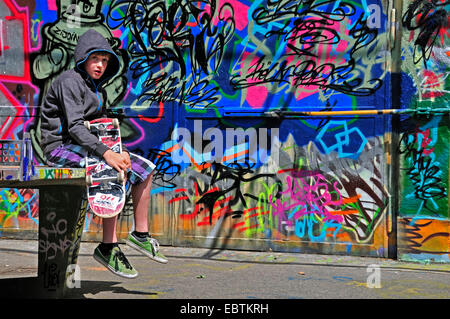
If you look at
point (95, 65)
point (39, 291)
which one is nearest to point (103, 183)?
point (95, 65)

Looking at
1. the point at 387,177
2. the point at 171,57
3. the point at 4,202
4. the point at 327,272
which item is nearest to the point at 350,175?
the point at 387,177

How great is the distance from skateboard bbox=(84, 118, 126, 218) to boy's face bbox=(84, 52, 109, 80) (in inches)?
15.4

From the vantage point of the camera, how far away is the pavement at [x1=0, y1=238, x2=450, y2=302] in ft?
17.0

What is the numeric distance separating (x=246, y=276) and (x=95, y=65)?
2.39m

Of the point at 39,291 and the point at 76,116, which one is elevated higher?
the point at 76,116

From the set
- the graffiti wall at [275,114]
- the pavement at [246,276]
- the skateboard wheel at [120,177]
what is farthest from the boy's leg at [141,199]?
the graffiti wall at [275,114]

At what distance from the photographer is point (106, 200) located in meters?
4.33

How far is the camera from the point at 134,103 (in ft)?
24.4

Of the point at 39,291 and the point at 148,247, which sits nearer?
the point at 148,247

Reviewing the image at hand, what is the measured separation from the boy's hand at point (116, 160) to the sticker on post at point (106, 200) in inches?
8.2

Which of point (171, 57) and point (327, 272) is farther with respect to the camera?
point (171, 57)

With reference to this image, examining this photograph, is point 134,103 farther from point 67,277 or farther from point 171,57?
point 67,277

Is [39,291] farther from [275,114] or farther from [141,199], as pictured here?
[275,114]

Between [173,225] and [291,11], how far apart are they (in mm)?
2682
